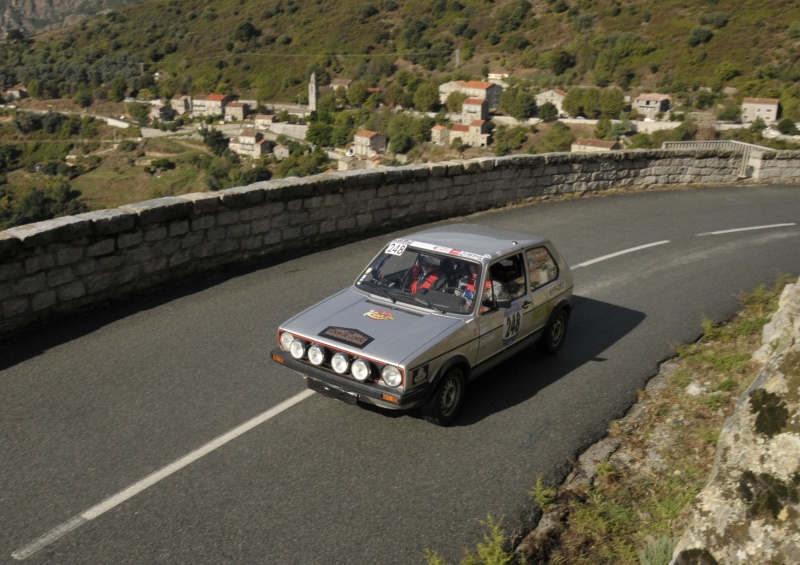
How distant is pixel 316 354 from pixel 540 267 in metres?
2.76

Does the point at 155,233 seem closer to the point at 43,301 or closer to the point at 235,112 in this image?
the point at 43,301

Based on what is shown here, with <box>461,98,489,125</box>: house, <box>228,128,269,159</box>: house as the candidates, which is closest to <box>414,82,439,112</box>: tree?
<box>461,98,489,125</box>: house

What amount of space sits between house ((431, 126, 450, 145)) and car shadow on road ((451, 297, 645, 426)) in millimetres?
68021

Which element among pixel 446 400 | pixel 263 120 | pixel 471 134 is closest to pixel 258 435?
pixel 446 400

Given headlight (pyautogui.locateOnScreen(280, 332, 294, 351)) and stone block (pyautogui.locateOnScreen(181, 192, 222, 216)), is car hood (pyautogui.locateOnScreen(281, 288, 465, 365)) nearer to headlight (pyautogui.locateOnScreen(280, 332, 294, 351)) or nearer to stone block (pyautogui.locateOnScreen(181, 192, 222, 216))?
headlight (pyautogui.locateOnScreen(280, 332, 294, 351))

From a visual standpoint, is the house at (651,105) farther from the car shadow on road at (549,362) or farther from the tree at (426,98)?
the car shadow on road at (549,362)

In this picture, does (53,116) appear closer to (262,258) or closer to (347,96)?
(347,96)

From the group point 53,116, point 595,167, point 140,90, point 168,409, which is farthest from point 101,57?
point 168,409

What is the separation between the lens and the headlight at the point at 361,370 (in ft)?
19.8

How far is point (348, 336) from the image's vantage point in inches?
248

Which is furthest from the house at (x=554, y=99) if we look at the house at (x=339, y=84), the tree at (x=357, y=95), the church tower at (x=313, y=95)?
the church tower at (x=313, y=95)

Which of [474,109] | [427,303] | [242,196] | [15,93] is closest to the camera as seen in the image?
[427,303]

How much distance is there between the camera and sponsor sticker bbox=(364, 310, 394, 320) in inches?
262

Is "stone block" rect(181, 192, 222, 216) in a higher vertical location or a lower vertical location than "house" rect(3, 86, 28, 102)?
higher
